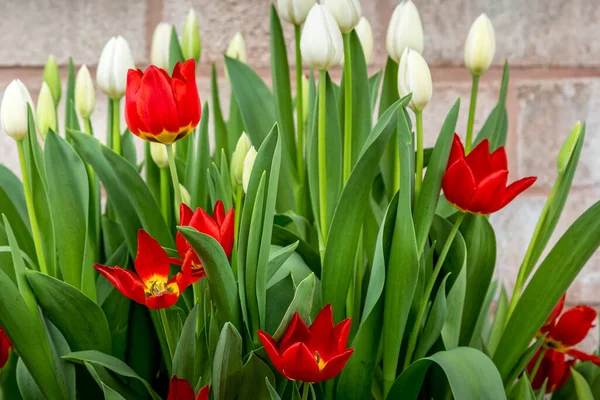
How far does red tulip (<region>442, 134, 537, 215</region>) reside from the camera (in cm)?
42

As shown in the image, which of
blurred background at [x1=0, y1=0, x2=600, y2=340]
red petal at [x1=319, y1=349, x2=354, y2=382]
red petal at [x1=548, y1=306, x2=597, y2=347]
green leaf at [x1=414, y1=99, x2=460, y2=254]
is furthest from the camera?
blurred background at [x1=0, y1=0, x2=600, y2=340]

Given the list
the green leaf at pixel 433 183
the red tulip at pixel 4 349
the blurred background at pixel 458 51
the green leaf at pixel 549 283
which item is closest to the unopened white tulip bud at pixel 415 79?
the green leaf at pixel 433 183

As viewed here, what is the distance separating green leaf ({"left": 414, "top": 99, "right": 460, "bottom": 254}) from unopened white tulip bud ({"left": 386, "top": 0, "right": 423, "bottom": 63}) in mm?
64

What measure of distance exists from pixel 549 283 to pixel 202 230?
242 mm

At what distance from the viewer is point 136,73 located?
41 cm

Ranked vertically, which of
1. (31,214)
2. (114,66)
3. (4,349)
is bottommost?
(4,349)

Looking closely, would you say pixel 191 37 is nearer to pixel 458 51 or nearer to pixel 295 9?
pixel 295 9

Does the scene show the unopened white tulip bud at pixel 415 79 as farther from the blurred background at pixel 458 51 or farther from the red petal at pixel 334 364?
the blurred background at pixel 458 51

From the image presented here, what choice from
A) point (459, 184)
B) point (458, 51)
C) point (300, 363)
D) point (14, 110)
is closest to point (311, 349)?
point (300, 363)

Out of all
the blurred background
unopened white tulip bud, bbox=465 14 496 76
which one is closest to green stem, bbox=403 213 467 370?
unopened white tulip bud, bbox=465 14 496 76

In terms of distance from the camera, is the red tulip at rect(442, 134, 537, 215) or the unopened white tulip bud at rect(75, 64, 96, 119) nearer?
the red tulip at rect(442, 134, 537, 215)

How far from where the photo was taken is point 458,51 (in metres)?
0.90

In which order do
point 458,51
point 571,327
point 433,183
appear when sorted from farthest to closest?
1. point 458,51
2. point 571,327
3. point 433,183

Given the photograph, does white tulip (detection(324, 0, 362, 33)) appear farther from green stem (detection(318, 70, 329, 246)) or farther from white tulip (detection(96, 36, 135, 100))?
white tulip (detection(96, 36, 135, 100))
